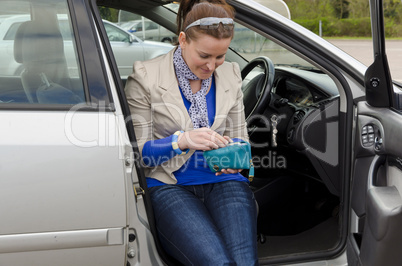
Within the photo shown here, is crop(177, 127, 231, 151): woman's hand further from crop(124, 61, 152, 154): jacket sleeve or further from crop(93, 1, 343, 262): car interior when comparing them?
crop(93, 1, 343, 262): car interior

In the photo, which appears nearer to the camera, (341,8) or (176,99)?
(176,99)

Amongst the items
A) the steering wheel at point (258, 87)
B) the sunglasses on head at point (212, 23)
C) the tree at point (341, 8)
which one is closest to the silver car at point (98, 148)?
the sunglasses on head at point (212, 23)

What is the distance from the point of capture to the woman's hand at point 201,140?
1806 mm

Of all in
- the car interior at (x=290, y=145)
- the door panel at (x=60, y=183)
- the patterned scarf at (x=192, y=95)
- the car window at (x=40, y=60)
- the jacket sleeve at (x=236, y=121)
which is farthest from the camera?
the car interior at (x=290, y=145)

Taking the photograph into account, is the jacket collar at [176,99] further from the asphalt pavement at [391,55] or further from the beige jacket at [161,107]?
the asphalt pavement at [391,55]

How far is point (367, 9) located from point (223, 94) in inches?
25.3

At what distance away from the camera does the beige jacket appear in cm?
193

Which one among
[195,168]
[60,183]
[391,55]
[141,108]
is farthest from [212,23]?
[60,183]

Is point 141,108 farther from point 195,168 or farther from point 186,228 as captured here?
point 186,228

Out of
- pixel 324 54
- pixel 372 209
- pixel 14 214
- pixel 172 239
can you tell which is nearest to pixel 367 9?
pixel 324 54

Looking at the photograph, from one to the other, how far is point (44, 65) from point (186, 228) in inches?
30.0

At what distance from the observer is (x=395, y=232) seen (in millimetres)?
1669

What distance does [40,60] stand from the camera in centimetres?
176

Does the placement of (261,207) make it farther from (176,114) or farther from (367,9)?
(367,9)
